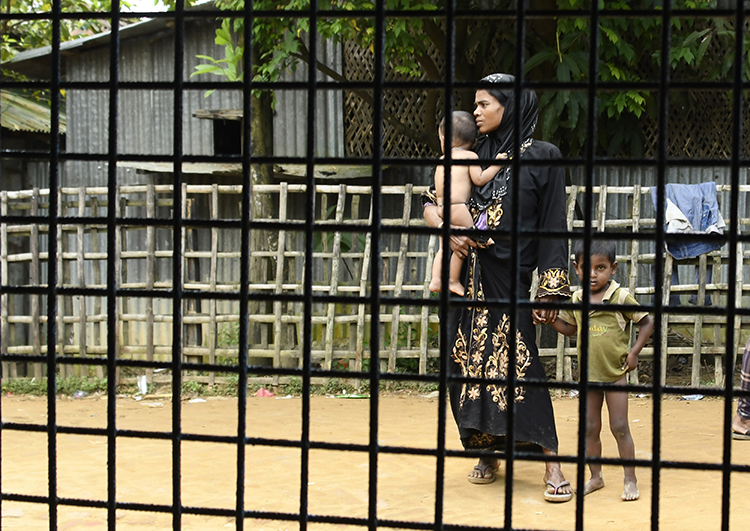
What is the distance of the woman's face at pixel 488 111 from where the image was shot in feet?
12.1

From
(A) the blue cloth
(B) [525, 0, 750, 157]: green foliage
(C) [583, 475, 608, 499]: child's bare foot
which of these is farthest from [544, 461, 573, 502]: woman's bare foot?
(A) the blue cloth

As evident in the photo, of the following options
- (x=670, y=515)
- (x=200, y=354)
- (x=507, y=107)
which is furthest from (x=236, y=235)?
(x=670, y=515)

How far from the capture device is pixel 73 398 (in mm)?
7246

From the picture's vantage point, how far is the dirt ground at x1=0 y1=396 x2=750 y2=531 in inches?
139

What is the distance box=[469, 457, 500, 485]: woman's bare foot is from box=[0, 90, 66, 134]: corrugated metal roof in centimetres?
754

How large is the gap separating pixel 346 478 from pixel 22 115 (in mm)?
7928

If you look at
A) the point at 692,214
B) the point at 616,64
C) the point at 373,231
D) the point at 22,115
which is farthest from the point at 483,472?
the point at 22,115

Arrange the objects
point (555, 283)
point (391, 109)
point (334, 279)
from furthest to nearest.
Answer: point (391, 109) → point (334, 279) → point (555, 283)

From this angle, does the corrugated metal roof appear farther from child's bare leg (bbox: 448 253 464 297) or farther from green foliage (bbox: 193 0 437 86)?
child's bare leg (bbox: 448 253 464 297)

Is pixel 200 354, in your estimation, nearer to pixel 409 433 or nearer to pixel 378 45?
pixel 409 433

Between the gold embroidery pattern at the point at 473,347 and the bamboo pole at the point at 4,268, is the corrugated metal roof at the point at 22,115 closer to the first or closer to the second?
the bamboo pole at the point at 4,268

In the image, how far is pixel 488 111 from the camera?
12.1 ft

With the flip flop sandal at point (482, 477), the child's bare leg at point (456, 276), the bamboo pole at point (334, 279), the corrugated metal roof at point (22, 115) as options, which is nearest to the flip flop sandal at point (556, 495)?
the flip flop sandal at point (482, 477)

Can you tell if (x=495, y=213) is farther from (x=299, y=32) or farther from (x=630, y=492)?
(x=299, y=32)
